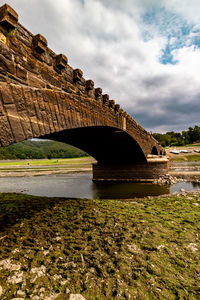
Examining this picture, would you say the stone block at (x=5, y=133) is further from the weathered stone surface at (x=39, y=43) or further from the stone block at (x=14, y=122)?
the weathered stone surface at (x=39, y=43)

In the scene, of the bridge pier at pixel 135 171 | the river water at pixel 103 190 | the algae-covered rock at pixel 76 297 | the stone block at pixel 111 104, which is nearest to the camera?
the algae-covered rock at pixel 76 297

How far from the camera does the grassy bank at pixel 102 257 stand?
271 cm

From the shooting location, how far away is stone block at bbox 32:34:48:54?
4422 mm

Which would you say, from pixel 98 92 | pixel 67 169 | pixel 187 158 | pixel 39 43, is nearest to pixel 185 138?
pixel 187 158

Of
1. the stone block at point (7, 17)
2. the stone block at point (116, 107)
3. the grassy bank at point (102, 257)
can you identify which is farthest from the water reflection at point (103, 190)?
the stone block at point (7, 17)

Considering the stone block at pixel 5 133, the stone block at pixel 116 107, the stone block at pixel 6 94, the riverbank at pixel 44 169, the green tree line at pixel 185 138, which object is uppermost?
the green tree line at pixel 185 138

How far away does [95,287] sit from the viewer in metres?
2.75

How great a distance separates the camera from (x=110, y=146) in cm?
1833

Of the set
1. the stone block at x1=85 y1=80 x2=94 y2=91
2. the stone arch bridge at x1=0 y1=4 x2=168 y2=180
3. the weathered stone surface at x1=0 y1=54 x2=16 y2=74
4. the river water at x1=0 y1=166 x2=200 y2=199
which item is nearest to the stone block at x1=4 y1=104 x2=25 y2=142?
the stone arch bridge at x1=0 y1=4 x2=168 y2=180

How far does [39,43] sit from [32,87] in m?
1.33

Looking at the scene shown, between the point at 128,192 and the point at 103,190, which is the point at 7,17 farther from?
the point at 103,190

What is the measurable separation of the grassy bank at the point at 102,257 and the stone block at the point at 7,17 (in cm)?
500

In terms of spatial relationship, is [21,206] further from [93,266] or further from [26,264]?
[93,266]

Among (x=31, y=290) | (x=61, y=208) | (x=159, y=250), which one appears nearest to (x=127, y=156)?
(x=61, y=208)
